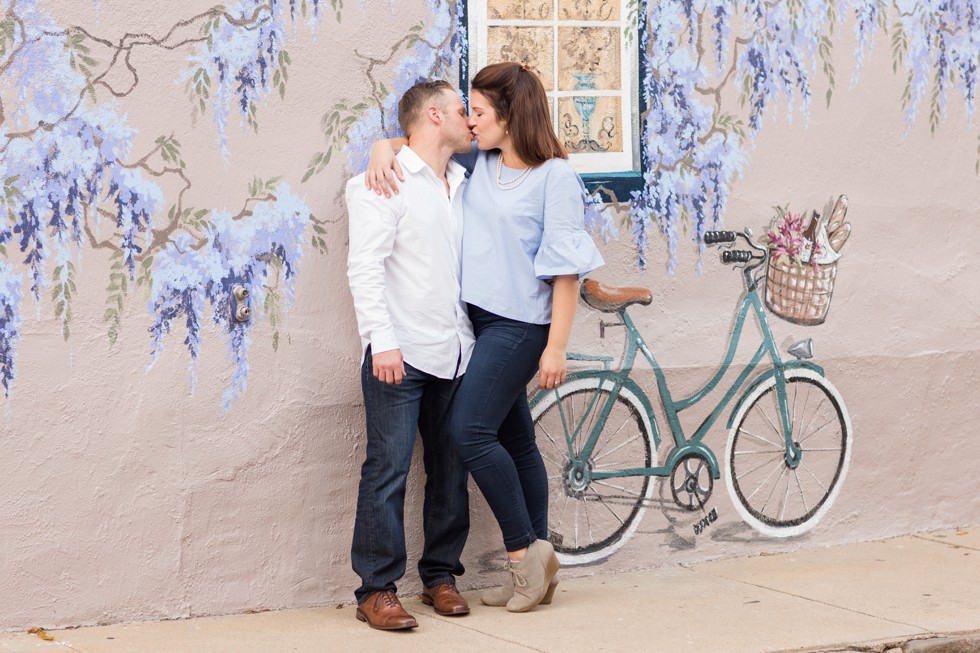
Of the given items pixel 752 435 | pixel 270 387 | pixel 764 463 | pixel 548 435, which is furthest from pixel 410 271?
pixel 764 463

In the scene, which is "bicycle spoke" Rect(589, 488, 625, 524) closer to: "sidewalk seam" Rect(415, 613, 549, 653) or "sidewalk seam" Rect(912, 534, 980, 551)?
"sidewalk seam" Rect(415, 613, 549, 653)

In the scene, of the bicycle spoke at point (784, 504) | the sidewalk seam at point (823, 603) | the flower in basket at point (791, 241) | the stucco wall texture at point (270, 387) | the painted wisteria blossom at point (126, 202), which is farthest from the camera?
the bicycle spoke at point (784, 504)

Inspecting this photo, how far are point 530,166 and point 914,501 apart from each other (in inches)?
111

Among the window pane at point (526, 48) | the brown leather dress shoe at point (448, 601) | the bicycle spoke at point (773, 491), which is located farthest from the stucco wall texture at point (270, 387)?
the window pane at point (526, 48)

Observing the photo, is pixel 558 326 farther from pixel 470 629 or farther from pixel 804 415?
pixel 804 415

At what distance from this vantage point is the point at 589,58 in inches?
216

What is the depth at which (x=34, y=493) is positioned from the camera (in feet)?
14.9

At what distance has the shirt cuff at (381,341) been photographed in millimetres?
4633

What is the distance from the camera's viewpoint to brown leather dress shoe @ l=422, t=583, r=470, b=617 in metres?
4.94

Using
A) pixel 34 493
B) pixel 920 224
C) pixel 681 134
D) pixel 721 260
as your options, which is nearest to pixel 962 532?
pixel 920 224

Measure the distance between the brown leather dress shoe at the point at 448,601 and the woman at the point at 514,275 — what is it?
0.68 ft

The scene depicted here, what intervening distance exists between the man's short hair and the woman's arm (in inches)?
32.0

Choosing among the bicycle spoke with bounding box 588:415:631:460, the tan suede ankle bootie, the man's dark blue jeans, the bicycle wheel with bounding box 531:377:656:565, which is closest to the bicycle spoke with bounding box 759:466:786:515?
the bicycle wheel with bounding box 531:377:656:565

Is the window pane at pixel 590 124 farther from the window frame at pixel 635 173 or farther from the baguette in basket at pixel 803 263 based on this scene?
the baguette in basket at pixel 803 263
